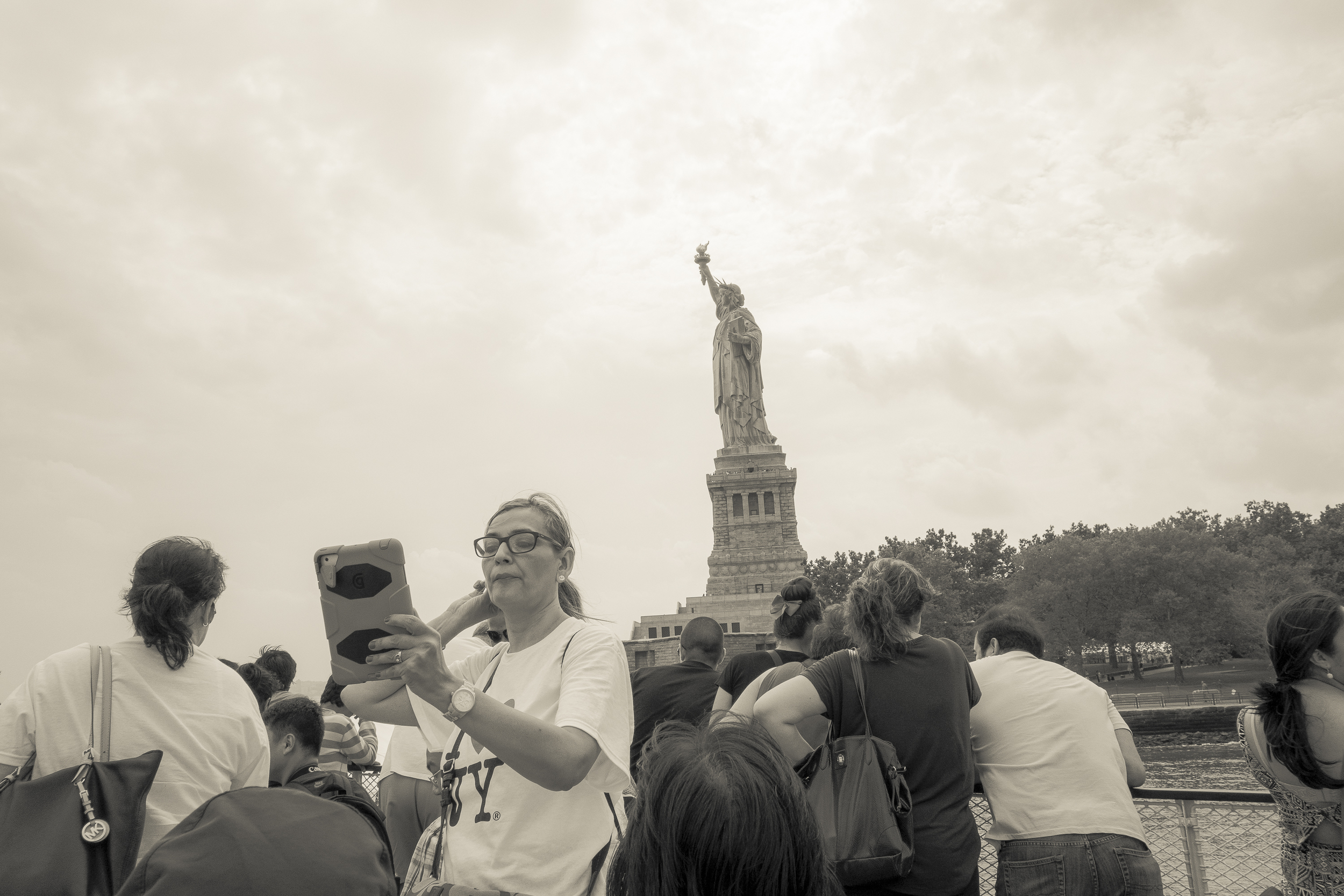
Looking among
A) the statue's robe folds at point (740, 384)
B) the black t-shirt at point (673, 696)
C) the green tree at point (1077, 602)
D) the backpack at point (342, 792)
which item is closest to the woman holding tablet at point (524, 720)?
the backpack at point (342, 792)

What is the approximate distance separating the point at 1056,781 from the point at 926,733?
67cm

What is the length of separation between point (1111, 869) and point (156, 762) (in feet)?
10.8

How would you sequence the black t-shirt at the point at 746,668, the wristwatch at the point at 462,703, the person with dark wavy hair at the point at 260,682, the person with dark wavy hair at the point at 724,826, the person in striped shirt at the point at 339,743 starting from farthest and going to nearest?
the person with dark wavy hair at the point at 260,682
the black t-shirt at the point at 746,668
the person in striped shirt at the point at 339,743
the wristwatch at the point at 462,703
the person with dark wavy hair at the point at 724,826

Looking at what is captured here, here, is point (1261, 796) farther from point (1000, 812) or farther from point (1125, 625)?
point (1125, 625)

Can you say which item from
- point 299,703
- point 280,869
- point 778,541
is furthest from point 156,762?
point 778,541

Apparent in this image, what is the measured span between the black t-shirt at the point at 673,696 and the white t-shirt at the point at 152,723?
89.7 inches

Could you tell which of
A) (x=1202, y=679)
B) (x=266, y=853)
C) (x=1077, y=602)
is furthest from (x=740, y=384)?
(x=266, y=853)

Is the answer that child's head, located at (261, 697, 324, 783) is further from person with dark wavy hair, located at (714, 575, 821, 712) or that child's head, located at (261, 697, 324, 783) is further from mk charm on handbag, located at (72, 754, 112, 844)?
person with dark wavy hair, located at (714, 575, 821, 712)

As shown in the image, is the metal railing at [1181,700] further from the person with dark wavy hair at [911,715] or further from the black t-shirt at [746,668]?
the person with dark wavy hair at [911,715]

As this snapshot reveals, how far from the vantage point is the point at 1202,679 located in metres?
42.5

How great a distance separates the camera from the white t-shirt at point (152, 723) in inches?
111

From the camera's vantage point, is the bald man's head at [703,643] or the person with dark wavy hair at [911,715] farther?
the bald man's head at [703,643]

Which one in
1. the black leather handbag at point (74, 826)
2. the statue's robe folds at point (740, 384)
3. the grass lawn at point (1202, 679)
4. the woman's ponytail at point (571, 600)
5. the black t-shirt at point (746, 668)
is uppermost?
the statue's robe folds at point (740, 384)

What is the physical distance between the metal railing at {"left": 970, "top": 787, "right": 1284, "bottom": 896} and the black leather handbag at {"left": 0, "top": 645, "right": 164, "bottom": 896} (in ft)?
11.5
